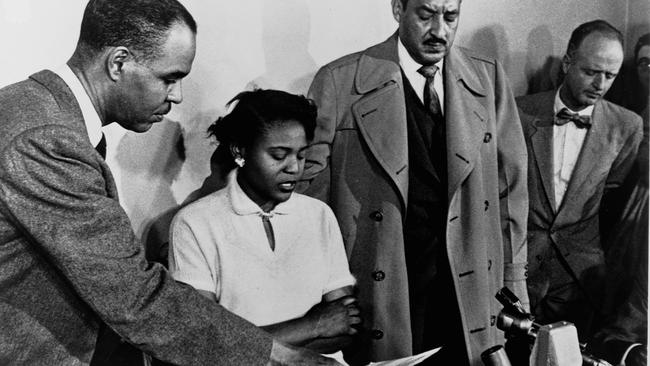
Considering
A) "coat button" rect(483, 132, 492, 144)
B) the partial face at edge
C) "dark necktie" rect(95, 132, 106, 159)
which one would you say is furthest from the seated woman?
the partial face at edge

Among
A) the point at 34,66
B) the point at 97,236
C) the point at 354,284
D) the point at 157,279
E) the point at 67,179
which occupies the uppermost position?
the point at 34,66

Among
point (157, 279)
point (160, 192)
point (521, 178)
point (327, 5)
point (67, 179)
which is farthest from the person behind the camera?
point (521, 178)

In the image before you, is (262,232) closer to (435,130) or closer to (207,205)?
(207,205)

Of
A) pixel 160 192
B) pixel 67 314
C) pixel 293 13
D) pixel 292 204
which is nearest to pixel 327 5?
pixel 293 13

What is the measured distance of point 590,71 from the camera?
2.12 m

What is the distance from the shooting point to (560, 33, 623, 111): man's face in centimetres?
211

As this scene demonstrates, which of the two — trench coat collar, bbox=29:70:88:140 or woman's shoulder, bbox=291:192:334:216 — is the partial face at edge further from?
trench coat collar, bbox=29:70:88:140

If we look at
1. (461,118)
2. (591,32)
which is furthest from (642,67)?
(461,118)

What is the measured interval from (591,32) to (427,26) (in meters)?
0.52

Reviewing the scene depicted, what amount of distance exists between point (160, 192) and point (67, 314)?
1.30 feet

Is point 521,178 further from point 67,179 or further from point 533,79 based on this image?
point 67,179

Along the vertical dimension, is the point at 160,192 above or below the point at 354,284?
above

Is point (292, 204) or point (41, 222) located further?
point (292, 204)

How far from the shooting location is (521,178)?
83.1 inches
